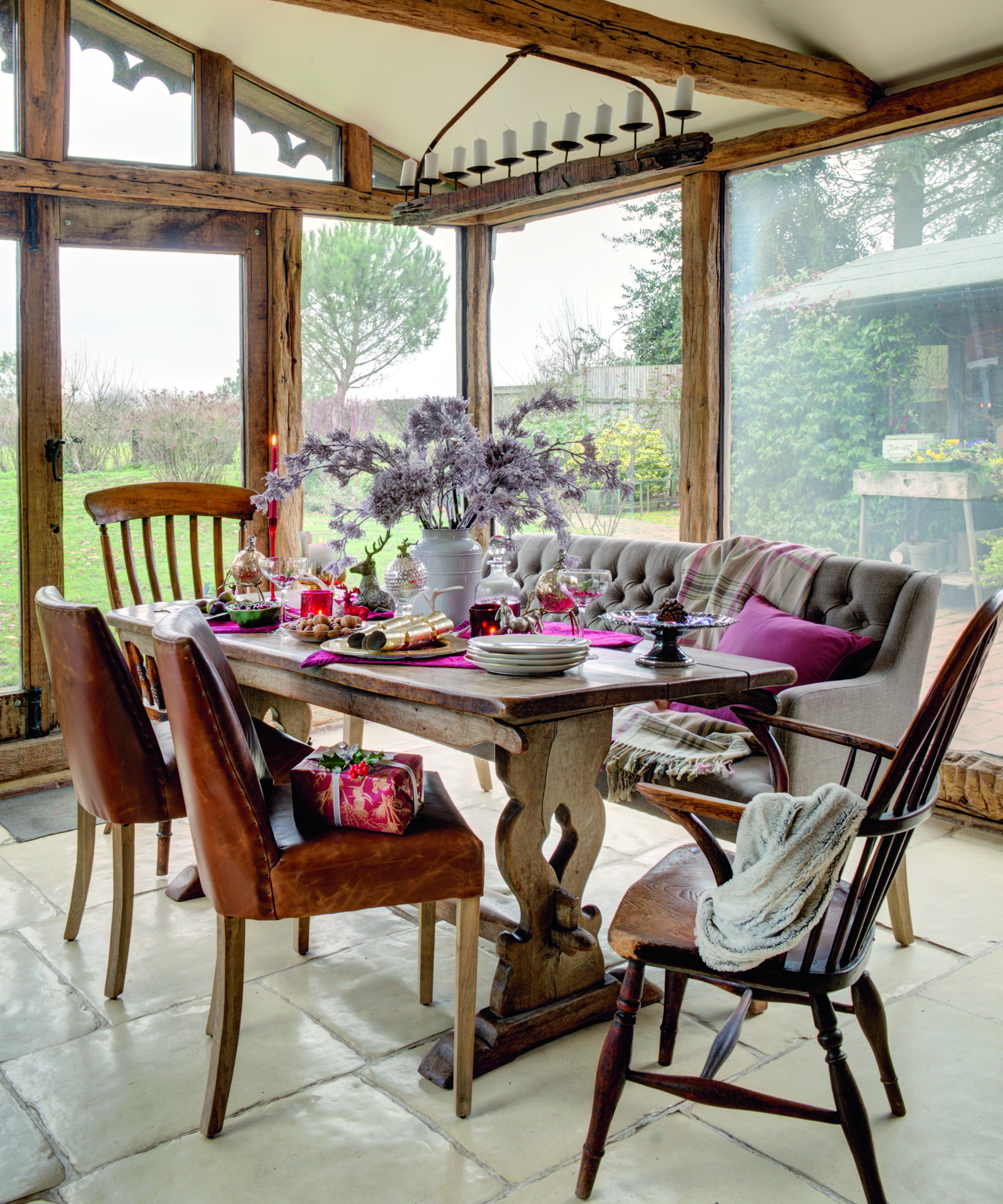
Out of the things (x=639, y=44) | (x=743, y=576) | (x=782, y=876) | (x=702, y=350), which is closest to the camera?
(x=782, y=876)

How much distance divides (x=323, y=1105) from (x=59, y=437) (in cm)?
312

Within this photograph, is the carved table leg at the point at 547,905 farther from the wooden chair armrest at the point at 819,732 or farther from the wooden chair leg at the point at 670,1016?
the wooden chair armrest at the point at 819,732

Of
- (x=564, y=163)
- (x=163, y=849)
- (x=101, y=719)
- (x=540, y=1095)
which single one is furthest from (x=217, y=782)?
(x=564, y=163)

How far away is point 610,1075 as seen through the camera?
1679 millimetres

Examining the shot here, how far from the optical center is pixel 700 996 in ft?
7.95

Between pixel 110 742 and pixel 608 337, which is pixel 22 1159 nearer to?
pixel 110 742

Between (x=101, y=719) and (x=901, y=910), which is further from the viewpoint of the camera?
(x=901, y=910)

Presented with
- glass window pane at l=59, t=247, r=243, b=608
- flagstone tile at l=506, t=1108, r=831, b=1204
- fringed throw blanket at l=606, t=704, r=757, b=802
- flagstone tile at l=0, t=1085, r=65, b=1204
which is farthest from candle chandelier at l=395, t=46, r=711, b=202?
flagstone tile at l=0, t=1085, r=65, b=1204

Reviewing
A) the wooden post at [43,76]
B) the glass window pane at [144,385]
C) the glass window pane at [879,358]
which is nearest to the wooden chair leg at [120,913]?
the glass window pane at [144,385]

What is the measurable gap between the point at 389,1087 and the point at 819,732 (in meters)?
1.14

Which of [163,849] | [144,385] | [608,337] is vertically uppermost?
[608,337]

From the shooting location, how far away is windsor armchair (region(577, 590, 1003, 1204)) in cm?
159

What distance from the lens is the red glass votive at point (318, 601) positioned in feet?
8.95

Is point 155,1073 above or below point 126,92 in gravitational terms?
below
